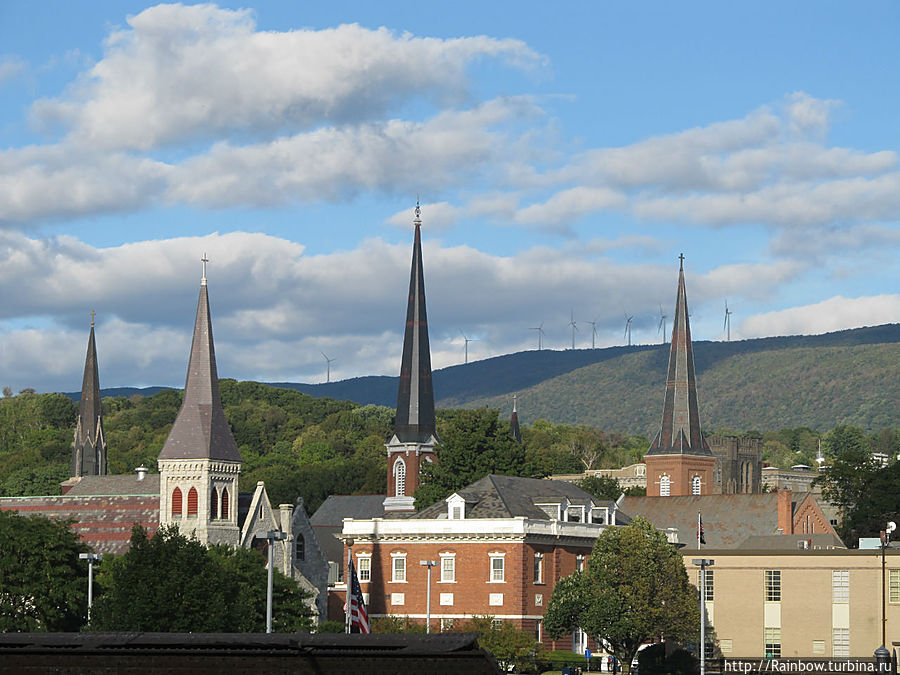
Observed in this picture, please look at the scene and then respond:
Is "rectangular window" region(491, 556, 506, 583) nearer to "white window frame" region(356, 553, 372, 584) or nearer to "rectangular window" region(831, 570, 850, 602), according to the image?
"white window frame" region(356, 553, 372, 584)

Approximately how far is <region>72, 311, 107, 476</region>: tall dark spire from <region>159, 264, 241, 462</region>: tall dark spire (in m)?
53.2

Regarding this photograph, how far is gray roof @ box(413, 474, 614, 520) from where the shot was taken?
336ft

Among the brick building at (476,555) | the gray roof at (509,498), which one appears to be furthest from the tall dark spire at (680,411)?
the brick building at (476,555)

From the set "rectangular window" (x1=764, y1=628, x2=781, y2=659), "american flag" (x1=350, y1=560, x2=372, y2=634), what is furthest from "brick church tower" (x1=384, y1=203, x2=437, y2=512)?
"american flag" (x1=350, y1=560, x2=372, y2=634)

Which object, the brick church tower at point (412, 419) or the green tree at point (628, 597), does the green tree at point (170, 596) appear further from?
the brick church tower at point (412, 419)

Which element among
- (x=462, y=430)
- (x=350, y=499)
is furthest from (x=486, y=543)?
(x=350, y=499)

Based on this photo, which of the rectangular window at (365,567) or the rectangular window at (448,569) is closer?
the rectangular window at (448,569)

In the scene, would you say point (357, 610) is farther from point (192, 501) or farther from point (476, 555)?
point (192, 501)

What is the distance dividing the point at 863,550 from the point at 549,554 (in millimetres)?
20079

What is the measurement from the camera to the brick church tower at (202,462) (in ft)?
348

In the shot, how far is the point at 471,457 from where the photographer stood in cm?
12669

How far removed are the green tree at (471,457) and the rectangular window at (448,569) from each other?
945 inches

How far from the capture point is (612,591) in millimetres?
89875

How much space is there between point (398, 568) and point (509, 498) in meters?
8.80
